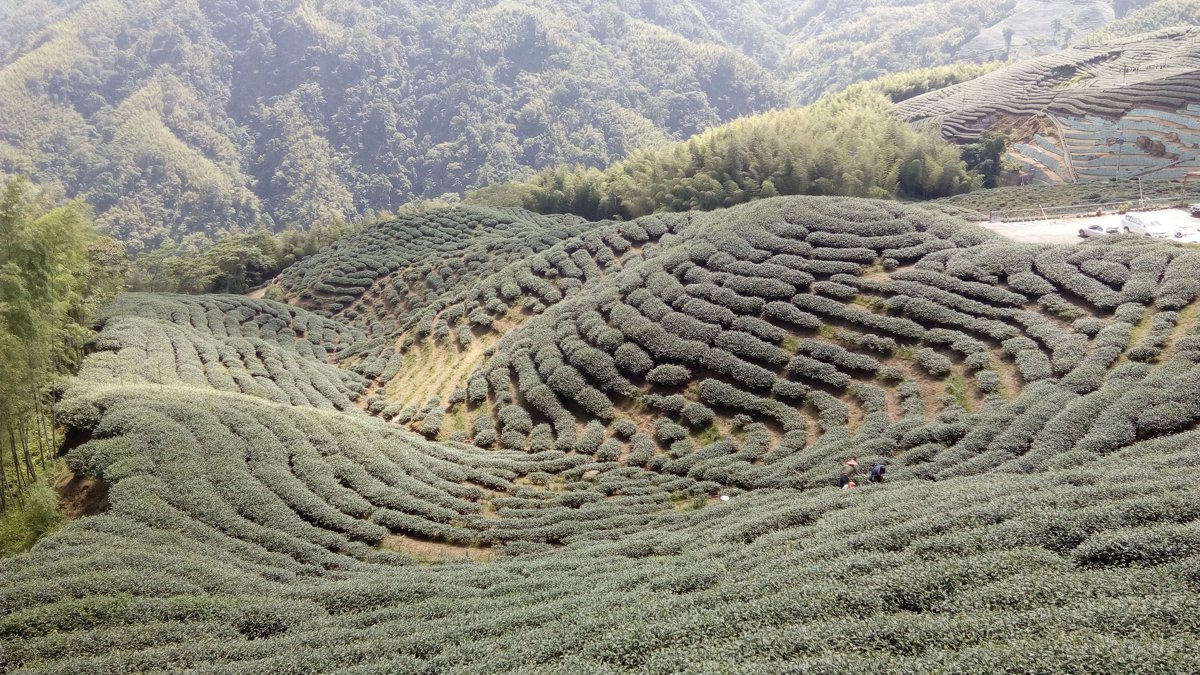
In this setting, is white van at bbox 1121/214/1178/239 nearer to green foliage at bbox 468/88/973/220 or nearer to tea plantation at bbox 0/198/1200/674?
tea plantation at bbox 0/198/1200/674

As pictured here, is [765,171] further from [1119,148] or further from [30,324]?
[30,324]

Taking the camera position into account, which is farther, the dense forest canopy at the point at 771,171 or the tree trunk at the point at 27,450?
the dense forest canopy at the point at 771,171

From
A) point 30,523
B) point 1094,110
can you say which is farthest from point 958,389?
point 1094,110

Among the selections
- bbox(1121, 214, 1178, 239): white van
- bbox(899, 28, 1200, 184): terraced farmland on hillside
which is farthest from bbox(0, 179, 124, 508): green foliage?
bbox(899, 28, 1200, 184): terraced farmland on hillside

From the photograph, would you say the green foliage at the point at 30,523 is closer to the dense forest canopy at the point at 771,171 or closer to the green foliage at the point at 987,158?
the dense forest canopy at the point at 771,171

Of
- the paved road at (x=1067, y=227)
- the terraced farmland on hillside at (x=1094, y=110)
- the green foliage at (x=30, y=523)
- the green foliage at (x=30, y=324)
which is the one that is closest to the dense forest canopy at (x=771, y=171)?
the terraced farmland on hillside at (x=1094, y=110)
